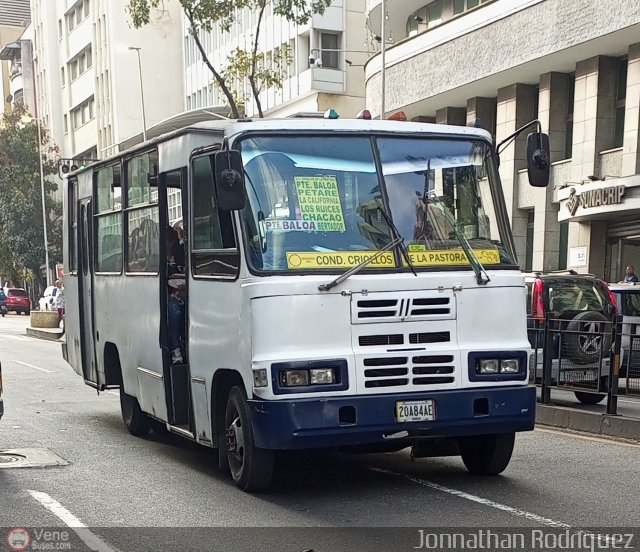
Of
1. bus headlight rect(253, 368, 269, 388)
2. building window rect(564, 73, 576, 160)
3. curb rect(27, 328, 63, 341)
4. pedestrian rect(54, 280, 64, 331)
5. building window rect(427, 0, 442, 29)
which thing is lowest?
curb rect(27, 328, 63, 341)

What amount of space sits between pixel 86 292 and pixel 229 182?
5716mm

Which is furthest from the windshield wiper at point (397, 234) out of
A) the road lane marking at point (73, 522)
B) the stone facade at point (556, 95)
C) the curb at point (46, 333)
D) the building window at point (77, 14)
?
the building window at point (77, 14)

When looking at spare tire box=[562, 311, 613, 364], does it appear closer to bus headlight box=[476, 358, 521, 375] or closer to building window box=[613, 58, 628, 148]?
bus headlight box=[476, 358, 521, 375]

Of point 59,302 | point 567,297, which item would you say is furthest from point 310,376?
point 59,302

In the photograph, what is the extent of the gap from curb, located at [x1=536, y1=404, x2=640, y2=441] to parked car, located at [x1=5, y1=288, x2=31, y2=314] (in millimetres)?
54786

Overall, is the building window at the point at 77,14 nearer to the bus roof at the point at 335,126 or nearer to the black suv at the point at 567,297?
the black suv at the point at 567,297

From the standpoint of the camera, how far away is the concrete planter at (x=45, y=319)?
37.4m

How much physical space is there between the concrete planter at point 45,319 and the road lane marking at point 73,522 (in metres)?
30.1

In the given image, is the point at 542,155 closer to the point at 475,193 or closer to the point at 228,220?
the point at 475,193

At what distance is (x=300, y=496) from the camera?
26.1 ft

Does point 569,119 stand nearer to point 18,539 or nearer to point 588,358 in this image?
point 588,358

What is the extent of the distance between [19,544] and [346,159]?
360 cm

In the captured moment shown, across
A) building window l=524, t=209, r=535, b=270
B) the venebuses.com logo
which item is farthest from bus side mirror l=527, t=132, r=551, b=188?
building window l=524, t=209, r=535, b=270

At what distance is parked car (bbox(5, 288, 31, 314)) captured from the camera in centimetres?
6306
